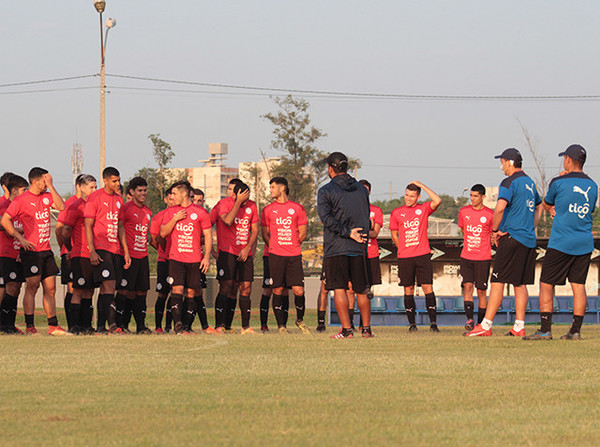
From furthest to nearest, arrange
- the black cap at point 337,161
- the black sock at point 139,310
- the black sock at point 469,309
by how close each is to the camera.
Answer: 1. the black sock at point 469,309
2. the black sock at point 139,310
3. the black cap at point 337,161

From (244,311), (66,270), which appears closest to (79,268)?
(66,270)

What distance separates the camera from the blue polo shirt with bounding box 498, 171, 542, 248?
459 inches

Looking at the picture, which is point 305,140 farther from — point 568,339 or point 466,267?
A: point 568,339

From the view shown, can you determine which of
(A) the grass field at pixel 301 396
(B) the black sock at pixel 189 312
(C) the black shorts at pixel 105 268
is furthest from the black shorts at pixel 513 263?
(C) the black shorts at pixel 105 268

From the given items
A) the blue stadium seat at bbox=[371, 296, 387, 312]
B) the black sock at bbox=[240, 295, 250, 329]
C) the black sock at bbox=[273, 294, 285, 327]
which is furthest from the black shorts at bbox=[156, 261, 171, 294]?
the blue stadium seat at bbox=[371, 296, 387, 312]

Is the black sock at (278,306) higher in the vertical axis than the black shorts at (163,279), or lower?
lower

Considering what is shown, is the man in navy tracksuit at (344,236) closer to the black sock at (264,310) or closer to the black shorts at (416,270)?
the black sock at (264,310)

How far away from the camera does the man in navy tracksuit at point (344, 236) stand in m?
11.1

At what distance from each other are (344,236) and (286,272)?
8.50 ft

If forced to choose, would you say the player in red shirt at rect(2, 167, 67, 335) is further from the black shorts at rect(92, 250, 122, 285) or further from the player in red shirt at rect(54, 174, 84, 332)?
the black shorts at rect(92, 250, 122, 285)

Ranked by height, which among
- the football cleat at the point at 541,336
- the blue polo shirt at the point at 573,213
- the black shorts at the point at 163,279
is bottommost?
the football cleat at the point at 541,336

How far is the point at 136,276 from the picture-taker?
13.9 metres

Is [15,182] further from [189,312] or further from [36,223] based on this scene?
[189,312]

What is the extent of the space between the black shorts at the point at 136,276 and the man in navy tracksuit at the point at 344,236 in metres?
3.85
